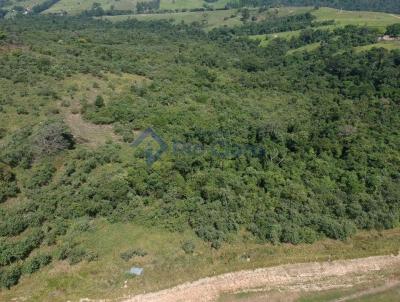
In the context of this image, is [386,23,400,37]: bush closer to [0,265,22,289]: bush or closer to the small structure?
the small structure

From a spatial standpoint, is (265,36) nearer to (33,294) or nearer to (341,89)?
(341,89)

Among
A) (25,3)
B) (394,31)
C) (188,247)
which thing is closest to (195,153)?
Result: (188,247)

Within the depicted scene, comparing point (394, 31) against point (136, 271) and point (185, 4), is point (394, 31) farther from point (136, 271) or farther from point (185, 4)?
point (185, 4)

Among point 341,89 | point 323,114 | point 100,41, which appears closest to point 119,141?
point 323,114

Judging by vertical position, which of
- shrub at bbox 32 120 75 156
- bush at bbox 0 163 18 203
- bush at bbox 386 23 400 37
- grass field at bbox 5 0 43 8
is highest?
grass field at bbox 5 0 43 8

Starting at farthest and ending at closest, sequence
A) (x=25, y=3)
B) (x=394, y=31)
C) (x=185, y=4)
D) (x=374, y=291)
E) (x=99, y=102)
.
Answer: (x=25, y=3)
(x=185, y=4)
(x=394, y=31)
(x=99, y=102)
(x=374, y=291)

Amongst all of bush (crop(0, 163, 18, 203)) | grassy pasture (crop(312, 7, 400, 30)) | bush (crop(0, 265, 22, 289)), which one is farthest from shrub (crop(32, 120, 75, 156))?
grassy pasture (crop(312, 7, 400, 30))

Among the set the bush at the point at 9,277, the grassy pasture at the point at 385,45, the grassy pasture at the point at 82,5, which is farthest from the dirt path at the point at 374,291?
the grassy pasture at the point at 82,5
